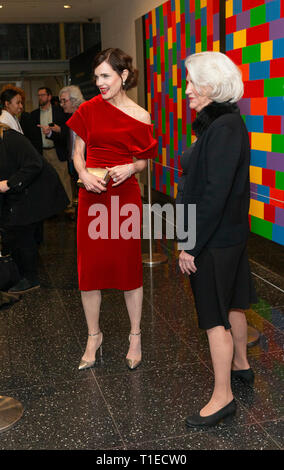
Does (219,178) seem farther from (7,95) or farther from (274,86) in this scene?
(7,95)

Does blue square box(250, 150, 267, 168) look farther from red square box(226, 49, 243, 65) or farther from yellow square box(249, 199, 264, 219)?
red square box(226, 49, 243, 65)

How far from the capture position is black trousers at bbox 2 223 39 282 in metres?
4.61

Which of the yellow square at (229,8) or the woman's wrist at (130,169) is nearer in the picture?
the woman's wrist at (130,169)

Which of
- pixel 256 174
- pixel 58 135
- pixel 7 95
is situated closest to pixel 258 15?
pixel 256 174

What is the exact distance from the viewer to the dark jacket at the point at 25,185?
4.20m

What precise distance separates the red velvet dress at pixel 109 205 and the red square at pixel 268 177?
1.68 metres

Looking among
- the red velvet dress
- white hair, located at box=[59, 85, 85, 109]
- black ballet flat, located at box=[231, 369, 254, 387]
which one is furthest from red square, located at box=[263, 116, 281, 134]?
white hair, located at box=[59, 85, 85, 109]

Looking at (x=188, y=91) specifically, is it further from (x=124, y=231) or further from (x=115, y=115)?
(x=124, y=231)

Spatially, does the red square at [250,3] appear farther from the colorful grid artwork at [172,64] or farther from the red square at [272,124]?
the red square at [272,124]

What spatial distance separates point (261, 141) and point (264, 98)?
34cm

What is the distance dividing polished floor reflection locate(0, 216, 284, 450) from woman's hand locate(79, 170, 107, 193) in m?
1.00

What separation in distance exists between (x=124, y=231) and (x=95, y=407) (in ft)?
3.05

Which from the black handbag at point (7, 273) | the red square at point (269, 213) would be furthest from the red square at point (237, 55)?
the black handbag at point (7, 273)

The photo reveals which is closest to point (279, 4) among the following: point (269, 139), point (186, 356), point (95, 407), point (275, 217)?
point (269, 139)
